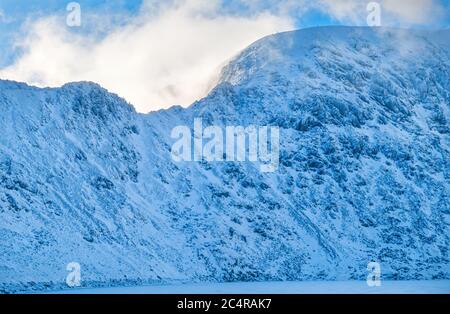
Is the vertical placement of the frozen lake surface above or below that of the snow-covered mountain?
below

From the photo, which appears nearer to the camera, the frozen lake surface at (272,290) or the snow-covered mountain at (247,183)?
the frozen lake surface at (272,290)

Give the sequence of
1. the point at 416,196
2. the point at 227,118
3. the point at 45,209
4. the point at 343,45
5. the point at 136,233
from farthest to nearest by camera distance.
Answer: the point at 343,45, the point at 227,118, the point at 416,196, the point at 136,233, the point at 45,209

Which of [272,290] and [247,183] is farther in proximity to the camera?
[247,183]

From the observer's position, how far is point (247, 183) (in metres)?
150

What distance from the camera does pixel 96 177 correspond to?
13275 cm

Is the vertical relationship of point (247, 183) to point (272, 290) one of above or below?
above

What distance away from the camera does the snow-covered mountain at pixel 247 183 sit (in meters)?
120

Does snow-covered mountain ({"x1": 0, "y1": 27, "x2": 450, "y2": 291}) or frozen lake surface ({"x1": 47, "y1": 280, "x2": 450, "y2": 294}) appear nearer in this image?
Answer: frozen lake surface ({"x1": 47, "y1": 280, "x2": 450, "y2": 294})

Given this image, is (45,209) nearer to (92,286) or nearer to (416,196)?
(92,286)

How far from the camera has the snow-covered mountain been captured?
120m

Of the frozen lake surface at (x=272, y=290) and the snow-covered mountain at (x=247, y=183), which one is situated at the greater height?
the snow-covered mountain at (x=247, y=183)
